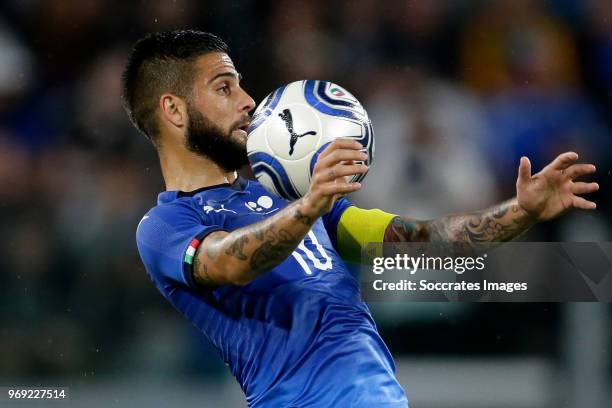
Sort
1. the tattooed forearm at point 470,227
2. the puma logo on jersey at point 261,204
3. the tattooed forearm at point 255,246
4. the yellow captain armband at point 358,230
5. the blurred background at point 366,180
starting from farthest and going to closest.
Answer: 1. the blurred background at point 366,180
2. the yellow captain armband at point 358,230
3. the puma logo on jersey at point 261,204
4. the tattooed forearm at point 470,227
5. the tattooed forearm at point 255,246

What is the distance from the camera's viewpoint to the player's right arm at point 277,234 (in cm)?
235

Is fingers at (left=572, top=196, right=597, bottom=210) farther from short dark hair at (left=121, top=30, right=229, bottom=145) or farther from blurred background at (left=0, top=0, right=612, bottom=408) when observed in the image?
blurred background at (left=0, top=0, right=612, bottom=408)

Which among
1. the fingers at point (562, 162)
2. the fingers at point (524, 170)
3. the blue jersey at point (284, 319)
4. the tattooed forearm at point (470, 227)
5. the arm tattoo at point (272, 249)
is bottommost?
the blue jersey at point (284, 319)

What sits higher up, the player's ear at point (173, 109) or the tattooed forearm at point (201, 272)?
the player's ear at point (173, 109)

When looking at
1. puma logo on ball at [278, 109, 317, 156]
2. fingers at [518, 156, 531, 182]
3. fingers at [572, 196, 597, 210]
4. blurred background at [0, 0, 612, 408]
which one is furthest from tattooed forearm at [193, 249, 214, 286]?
blurred background at [0, 0, 612, 408]

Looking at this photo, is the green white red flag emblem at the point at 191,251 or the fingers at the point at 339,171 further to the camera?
the green white red flag emblem at the point at 191,251

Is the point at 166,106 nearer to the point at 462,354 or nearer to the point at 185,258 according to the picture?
the point at 185,258

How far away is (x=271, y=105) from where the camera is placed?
286 centimetres

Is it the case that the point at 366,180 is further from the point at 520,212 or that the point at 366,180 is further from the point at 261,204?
the point at 520,212

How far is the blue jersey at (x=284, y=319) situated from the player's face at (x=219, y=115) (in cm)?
22

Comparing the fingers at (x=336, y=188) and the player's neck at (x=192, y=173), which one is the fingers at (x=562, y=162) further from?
the player's neck at (x=192, y=173)

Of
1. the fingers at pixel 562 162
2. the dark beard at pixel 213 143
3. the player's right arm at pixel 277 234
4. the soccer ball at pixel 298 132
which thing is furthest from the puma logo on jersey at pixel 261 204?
the fingers at pixel 562 162

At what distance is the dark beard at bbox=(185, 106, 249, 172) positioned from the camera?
3.12 meters

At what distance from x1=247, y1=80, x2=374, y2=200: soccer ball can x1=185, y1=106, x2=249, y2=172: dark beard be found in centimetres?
25
